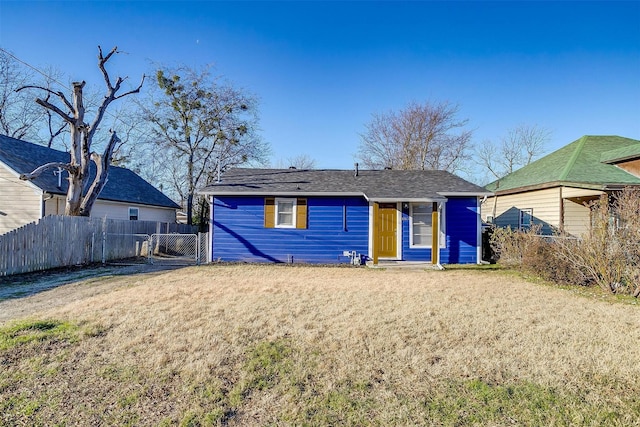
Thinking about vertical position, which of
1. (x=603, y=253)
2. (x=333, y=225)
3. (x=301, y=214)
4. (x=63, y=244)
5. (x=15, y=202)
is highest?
(x=15, y=202)

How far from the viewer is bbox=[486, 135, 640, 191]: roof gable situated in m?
12.7

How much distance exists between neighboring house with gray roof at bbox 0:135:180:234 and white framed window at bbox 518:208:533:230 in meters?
19.8

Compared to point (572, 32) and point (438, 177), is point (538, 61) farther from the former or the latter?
point (438, 177)

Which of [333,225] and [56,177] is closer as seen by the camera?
[333,225]

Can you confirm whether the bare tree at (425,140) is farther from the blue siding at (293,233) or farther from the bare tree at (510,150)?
the blue siding at (293,233)

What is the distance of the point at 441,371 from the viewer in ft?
11.0

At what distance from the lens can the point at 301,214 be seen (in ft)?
38.9

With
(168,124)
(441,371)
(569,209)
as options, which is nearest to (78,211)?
(168,124)

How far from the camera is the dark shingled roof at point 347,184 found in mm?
11531

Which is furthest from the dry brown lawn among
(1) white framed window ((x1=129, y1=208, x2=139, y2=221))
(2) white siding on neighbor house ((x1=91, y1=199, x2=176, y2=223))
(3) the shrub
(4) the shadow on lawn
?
(1) white framed window ((x1=129, y1=208, x2=139, y2=221))

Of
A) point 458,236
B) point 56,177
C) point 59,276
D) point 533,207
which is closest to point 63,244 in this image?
point 59,276

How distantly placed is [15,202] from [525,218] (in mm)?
21553

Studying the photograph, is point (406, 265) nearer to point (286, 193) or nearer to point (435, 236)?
point (435, 236)

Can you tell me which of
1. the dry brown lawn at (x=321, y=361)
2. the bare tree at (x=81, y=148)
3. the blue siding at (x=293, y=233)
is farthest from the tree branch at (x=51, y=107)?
the dry brown lawn at (x=321, y=361)
